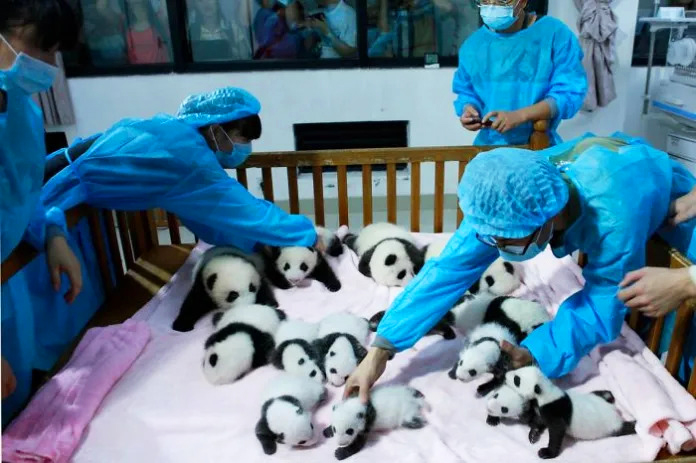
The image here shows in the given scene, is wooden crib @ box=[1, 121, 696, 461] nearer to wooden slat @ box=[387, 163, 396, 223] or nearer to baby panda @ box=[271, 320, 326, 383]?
wooden slat @ box=[387, 163, 396, 223]

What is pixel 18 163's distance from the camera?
135 cm

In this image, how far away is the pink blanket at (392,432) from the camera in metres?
1.35

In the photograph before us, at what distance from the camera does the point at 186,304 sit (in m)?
2.00

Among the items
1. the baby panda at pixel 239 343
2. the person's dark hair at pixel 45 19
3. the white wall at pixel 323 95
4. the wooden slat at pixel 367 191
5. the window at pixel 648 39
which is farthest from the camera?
the window at pixel 648 39

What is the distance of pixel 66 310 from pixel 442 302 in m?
1.27

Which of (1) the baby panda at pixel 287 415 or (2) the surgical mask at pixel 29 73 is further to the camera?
(1) the baby panda at pixel 287 415

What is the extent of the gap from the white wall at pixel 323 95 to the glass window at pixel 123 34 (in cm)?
20

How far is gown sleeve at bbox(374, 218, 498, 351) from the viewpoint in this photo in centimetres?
145

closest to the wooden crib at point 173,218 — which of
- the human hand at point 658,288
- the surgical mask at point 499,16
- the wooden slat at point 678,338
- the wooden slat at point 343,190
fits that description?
the wooden slat at point 343,190

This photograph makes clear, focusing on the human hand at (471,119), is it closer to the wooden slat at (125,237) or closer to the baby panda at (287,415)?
the baby panda at (287,415)

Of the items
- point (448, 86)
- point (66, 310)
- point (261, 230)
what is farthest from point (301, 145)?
point (66, 310)

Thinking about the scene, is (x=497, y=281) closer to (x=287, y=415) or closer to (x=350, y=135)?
(x=287, y=415)

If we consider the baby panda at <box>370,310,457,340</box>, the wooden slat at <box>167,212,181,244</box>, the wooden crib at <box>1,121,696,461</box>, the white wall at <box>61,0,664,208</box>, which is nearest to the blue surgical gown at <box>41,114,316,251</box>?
the wooden crib at <box>1,121,696,461</box>

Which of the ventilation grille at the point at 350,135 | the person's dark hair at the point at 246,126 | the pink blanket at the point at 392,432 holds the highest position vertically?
the person's dark hair at the point at 246,126
